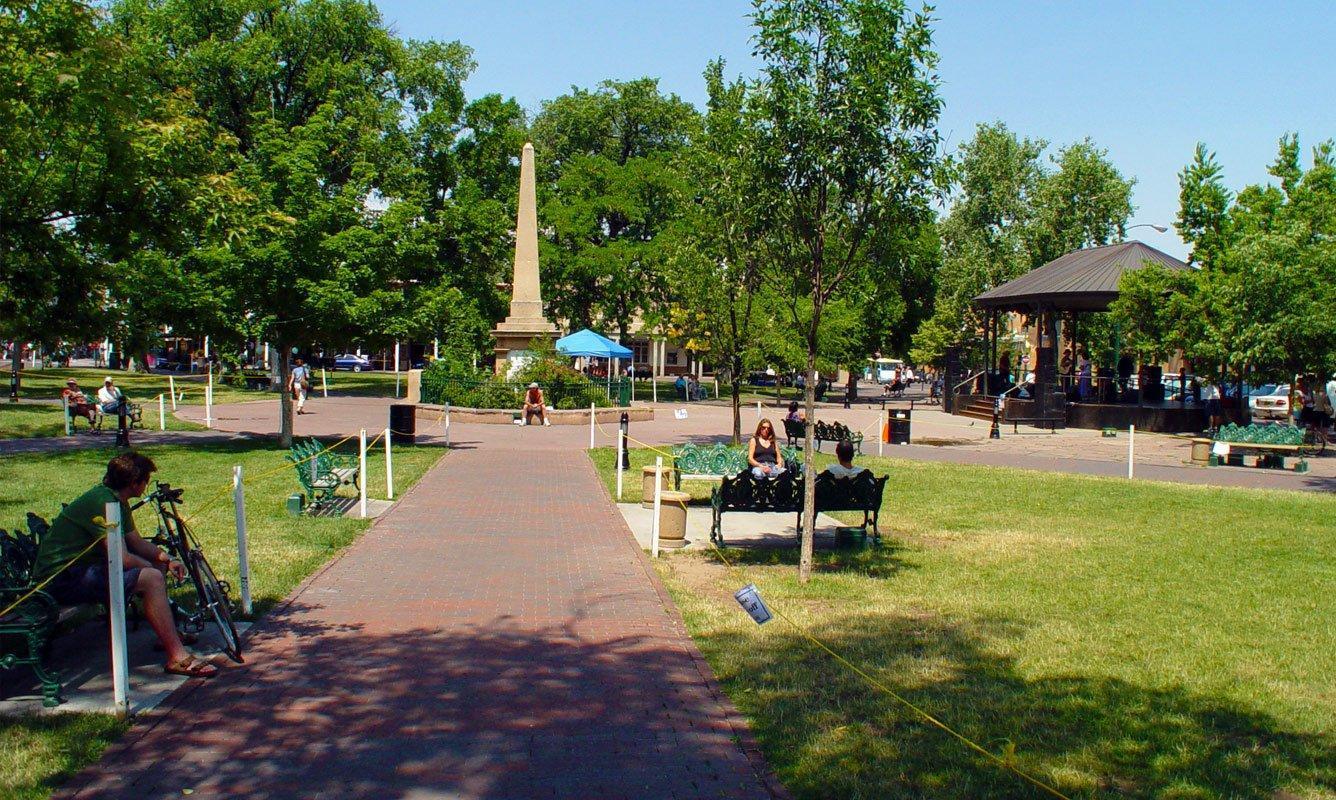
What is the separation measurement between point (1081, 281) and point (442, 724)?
33853mm

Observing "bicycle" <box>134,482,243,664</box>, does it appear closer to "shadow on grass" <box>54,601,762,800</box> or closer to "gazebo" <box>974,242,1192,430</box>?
"shadow on grass" <box>54,601,762,800</box>

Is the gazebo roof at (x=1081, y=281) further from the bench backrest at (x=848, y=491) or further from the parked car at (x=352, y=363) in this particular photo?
the parked car at (x=352, y=363)

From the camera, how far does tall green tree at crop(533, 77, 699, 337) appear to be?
50344 millimetres

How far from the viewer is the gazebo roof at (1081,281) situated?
114 ft

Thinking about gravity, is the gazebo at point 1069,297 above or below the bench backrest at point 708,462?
above

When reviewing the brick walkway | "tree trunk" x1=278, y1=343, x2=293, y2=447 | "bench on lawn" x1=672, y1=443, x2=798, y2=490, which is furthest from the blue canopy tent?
the brick walkway

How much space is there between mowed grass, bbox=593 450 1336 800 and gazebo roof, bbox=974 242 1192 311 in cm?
2261

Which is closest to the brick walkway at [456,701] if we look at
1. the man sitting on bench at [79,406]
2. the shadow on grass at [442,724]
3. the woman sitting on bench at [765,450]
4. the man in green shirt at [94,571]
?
the shadow on grass at [442,724]

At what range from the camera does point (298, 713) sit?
6043 millimetres

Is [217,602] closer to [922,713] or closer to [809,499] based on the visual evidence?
[922,713]

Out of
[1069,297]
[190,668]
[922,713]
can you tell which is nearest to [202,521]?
[190,668]

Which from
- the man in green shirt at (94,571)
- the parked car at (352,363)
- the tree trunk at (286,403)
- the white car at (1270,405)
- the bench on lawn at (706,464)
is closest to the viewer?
the man in green shirt at (94,571)

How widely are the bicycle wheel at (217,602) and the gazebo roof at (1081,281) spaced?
31076mm

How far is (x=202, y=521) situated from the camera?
12438 mm
